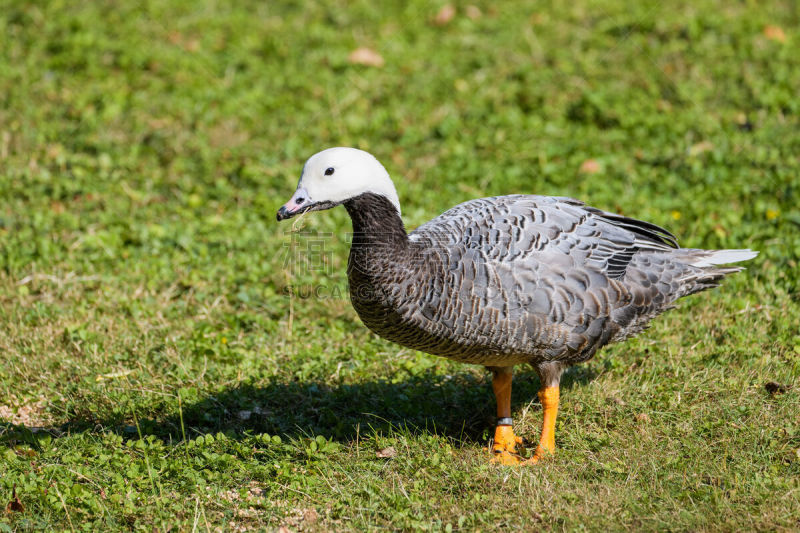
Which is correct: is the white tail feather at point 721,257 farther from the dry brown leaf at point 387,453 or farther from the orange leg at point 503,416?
the dry brown leaf at point 387,453

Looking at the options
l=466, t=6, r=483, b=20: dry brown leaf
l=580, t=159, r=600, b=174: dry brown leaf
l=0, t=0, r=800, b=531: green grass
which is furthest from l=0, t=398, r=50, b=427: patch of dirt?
l=466, t=6, r=483, b=20: dry brown leaf

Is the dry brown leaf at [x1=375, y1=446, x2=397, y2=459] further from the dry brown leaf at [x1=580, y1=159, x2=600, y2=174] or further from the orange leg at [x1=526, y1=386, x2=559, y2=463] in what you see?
the dry brown leaf at [x1=580, y1=159, x2=600, y2=174]

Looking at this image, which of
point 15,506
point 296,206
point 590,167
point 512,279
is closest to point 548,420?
point 512,279

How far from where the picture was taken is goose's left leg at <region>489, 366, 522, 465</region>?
486 cm

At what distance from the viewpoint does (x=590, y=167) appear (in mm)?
7613

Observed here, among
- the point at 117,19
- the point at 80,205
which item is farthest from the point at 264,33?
the point at 80,205

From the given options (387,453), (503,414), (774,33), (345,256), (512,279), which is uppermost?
(774,33)

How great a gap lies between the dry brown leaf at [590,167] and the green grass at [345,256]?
0.17 ft

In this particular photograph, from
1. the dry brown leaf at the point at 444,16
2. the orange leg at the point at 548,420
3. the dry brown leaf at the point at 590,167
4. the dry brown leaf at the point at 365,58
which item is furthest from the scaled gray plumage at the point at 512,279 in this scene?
the dry brown leaf at the point at 444,16

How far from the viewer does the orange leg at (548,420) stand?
468cm

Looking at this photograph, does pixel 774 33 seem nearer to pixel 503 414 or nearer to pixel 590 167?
pixel 590 167

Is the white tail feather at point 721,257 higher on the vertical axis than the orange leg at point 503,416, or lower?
higher

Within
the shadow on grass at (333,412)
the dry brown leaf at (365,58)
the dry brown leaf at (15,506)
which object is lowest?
the dry brown leaf at (15,506)

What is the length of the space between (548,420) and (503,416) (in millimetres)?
351
